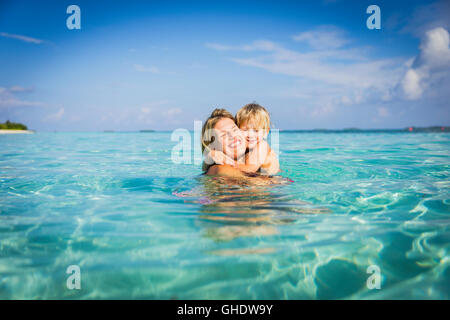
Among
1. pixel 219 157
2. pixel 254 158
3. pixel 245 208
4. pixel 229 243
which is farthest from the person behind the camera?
pixel 254 158

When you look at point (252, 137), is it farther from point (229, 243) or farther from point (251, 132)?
point (229, 243)

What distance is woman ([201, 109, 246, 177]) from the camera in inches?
179

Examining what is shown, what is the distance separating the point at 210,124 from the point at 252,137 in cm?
79

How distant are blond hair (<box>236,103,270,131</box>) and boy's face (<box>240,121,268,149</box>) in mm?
50

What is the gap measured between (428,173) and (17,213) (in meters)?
7.65

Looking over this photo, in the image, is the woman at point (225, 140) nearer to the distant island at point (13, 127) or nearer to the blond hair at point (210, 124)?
the blond hair at point (210, 124)

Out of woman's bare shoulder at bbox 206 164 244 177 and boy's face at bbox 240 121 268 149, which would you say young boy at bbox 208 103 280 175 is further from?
woman's bare shoulder at bbox 206 164 244 177

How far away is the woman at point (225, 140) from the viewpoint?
455 cm

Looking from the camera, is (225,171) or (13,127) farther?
(13,127)

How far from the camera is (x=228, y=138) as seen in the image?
455cm

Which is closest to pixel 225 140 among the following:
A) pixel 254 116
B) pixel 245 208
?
pixel 254 116
